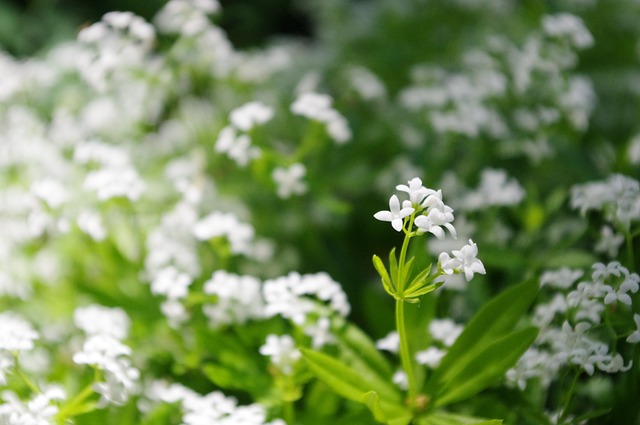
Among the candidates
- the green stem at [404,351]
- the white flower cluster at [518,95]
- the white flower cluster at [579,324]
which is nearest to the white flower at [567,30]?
the white flower cluster at [518,95]

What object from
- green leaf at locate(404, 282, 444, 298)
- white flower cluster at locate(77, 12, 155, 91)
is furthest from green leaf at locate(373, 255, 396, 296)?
white flower cluster at locate(77, 12, 155, 91)

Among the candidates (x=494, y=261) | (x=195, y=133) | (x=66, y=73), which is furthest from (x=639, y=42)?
(x=66, y=73)

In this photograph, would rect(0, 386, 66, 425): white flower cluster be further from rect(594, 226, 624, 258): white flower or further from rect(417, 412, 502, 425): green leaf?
rect(594, 226, 624, 258): white flower

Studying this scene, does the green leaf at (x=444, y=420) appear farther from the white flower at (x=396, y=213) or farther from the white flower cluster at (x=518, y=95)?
the white flower cluster at (x=518, y=95)

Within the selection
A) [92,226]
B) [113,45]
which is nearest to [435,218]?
[92,226]

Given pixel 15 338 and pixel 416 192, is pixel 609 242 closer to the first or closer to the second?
pixel 416 192

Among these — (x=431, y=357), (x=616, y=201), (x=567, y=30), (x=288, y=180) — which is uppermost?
(x=567, y=30)

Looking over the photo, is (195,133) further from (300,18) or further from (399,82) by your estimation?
(300,18)
